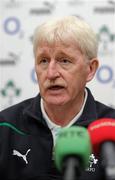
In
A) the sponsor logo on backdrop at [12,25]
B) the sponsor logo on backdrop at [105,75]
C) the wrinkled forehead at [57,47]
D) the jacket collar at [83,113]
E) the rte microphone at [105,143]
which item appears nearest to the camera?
the rte microphone at [105,143]

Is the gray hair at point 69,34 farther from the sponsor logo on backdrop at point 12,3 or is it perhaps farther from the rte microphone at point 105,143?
Answer: the sponsor logo on backdrop at point 12,3

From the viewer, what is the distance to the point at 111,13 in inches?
114

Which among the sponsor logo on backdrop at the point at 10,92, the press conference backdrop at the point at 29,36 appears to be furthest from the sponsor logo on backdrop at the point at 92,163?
the sponsor logo on backdrop at the point at 10,92

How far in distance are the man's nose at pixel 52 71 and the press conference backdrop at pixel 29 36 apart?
1550 millimetres

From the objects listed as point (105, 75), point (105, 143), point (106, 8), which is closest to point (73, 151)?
point (105, 143)

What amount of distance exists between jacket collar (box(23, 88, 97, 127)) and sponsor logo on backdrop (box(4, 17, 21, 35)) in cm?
153

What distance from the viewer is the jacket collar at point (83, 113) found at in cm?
143

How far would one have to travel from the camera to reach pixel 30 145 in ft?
4.62

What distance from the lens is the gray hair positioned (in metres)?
1.33

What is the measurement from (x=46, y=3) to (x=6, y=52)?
0.44 metres

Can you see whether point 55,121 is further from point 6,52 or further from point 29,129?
point 6,52

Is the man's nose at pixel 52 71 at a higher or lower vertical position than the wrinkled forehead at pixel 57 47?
lower

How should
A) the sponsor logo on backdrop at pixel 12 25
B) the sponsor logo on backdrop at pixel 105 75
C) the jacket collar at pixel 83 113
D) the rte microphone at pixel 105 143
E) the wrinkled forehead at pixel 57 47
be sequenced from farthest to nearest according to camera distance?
the sponsor logo on backdrop at pixel 12 25, the sponsor logo on backdrop at pixel 105 75, the jacket collar at pixel 83 113, the wrinkled forehead at pixel 57 47, the rte microphone at pixel 105 143

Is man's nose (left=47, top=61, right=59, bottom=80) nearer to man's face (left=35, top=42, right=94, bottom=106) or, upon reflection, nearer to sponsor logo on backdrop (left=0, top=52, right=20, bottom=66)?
man's face (left=35, top=42, right=94, bottom=106)
